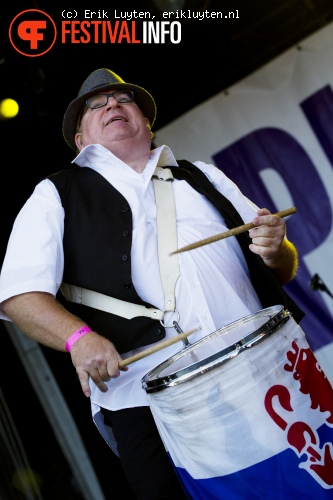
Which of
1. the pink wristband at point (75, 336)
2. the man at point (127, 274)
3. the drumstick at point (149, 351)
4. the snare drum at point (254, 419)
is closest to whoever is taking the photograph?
the snare drum at point (254, 419)

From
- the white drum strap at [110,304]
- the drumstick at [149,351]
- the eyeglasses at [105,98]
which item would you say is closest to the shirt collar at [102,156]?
the eyeglasses at [105,98]

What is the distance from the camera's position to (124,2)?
4211mm

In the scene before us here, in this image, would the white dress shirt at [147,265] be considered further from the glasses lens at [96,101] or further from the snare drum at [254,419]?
the snare drum at [254,419]

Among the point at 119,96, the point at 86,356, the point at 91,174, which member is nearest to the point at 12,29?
the point at 119,96

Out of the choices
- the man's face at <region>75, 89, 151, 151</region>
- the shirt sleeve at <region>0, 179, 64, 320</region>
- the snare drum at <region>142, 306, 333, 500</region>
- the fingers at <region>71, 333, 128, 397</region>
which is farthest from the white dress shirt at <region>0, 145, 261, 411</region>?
the snare drum at <region>142, 306, 333, 500</region>

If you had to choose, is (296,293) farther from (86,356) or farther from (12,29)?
(86,356)

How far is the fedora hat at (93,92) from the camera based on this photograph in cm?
256

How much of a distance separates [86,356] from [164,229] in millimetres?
555

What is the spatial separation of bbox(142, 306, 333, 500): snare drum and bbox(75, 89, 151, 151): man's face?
1.06 metres

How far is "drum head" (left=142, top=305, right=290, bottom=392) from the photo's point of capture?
1.59 metres

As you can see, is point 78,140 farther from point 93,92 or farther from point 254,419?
point 254,419

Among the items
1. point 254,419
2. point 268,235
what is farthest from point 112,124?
point 254,419

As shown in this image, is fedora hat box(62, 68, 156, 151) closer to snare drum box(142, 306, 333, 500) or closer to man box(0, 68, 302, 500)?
man box(0, 68, 302, 500)

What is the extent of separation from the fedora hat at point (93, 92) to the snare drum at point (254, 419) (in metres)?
1.28
